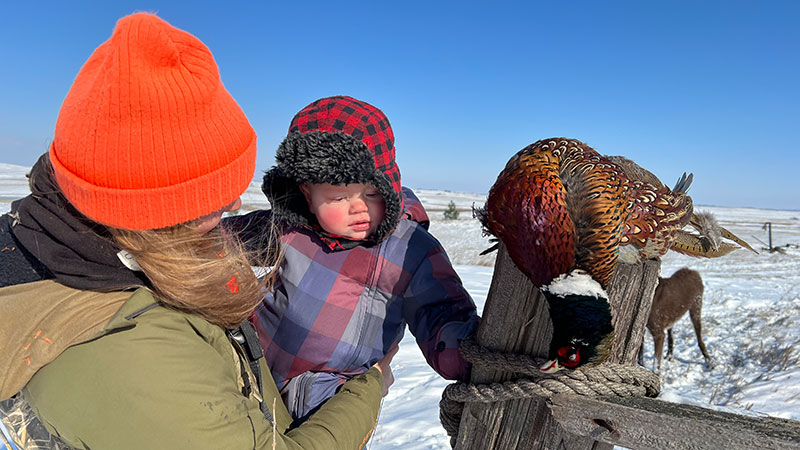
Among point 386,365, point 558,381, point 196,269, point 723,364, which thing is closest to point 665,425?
point 558,381

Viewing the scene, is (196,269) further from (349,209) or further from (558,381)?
(558,381)

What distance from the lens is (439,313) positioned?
5.05 feet

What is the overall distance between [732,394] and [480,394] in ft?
16.6

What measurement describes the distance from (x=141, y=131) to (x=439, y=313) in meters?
1.04

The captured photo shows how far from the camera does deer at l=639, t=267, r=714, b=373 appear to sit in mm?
5922

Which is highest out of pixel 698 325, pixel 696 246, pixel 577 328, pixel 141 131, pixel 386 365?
pixel 141 131

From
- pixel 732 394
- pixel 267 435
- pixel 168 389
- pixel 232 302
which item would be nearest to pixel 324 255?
pixel 232 302

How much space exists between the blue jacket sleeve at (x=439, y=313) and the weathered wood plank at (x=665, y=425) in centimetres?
34

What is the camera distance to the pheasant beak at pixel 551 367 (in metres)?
1.08

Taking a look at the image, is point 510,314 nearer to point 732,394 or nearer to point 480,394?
point 480,394

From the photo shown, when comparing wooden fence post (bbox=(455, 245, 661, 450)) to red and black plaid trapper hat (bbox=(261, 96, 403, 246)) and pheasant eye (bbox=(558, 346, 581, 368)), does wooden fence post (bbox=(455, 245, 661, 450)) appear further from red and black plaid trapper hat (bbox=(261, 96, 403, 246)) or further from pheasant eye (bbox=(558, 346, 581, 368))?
red and black plaid trapper hat (bbox=(261, 96, 403, 246))

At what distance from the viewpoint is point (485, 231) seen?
1450mm

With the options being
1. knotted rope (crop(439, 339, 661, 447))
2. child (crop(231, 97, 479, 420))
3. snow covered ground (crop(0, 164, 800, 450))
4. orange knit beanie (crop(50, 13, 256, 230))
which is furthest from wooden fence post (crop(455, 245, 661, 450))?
snow covered ground (crop(0, 164, 800, 450))

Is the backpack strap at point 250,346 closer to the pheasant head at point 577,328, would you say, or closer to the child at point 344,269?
the child at point 344,269
